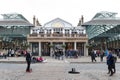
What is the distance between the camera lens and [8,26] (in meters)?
85.4

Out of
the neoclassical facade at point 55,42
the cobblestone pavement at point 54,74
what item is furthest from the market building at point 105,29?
the cobblestone pavement at point 54,74

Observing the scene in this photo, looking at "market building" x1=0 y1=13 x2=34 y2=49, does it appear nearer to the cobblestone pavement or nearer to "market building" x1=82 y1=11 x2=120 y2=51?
"market building" x1=82 y1=11 x2=120 y2=51

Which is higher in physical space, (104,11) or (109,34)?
(104,11)

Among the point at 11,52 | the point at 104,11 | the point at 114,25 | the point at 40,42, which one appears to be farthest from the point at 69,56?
the point at 104,11

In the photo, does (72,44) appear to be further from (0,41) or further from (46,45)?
(0,41)

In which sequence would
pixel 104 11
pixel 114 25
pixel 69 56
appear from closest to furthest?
pixel 69 56
pixel 114 25
pixel 104 11

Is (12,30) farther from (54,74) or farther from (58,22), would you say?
(54,74)

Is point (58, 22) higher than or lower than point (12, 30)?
higher

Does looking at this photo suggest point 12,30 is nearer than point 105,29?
No

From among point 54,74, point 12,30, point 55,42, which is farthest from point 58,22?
point 54,74

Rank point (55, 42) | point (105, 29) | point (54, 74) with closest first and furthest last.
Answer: point (54, 74), point (55, 42), point (105, 29)

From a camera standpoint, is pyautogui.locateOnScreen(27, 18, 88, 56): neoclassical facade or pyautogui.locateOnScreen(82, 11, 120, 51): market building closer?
pyautogui.locateOnScreen(27, 18, 88, 56): neoclassical facade

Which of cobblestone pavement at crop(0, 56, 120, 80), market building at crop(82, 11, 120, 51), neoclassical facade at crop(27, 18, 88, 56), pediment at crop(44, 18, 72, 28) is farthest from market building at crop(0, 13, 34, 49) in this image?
cobblestone pavement at crop(0, 56, 120, 80)

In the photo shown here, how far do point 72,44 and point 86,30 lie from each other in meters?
13.5
